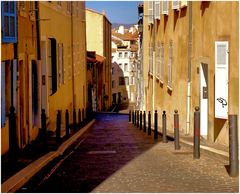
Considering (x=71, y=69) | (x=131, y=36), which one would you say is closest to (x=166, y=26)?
(x=71, y=69)

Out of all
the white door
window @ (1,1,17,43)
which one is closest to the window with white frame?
the white door

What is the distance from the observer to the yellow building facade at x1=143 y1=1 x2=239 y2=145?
416 inches

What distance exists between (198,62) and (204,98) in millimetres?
1093

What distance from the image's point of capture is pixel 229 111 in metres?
10.5

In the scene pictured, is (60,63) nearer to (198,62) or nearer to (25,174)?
(198,62)

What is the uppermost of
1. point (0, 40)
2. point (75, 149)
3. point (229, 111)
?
point (0, 40)

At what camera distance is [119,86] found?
86.0 m

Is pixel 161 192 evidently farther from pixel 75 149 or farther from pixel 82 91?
pixel 82 91

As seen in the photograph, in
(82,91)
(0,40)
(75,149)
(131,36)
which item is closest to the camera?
(0,40)

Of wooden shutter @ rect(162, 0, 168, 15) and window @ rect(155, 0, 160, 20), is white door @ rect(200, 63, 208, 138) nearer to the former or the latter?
wooden shutter @ rect(162, 0, 168, 15)

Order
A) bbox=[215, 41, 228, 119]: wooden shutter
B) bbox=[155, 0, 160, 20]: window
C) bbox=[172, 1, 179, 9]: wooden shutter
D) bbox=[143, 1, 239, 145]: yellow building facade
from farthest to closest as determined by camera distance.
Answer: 1. bbox=[155, 0, 160, 20]: window
2. bbox=[172, 1, 179, 9]: wooden shutter
3. bbox=[215, 41, 228, 119]: wooden shutter
4. bbox=[143, 1, 239, 145]: yellow building facade

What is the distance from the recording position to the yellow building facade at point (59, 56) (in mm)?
15930

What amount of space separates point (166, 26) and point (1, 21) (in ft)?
39.1

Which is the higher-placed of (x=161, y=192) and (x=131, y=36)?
(x=131, y=36)
